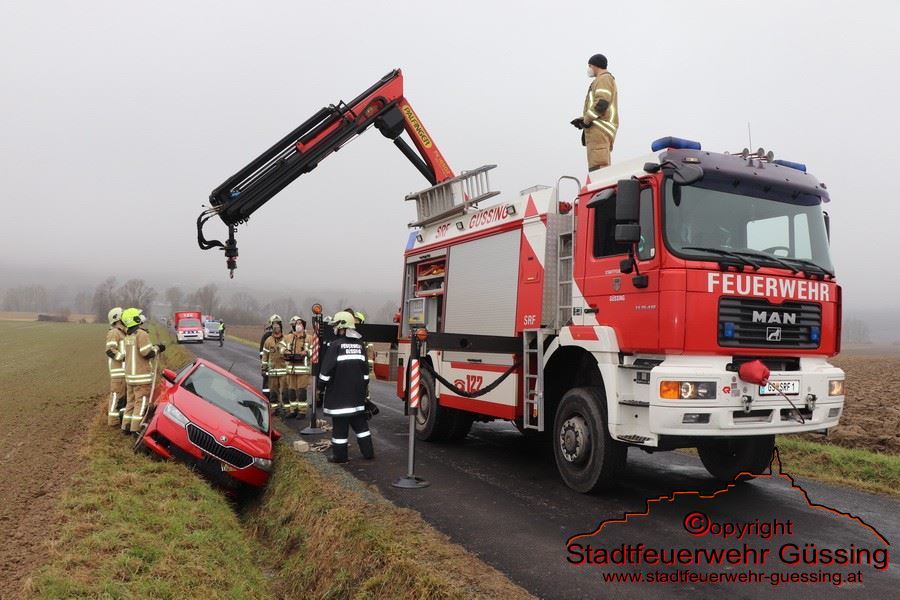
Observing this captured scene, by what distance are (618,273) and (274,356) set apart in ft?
26.0

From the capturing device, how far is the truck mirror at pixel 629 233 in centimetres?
549

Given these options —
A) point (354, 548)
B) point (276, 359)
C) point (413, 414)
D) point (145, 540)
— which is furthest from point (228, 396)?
point (276, 359)

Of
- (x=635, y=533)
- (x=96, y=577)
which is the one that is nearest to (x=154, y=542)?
(x=96, y=577)

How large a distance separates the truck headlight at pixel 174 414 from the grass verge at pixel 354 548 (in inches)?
Answer: 48.3

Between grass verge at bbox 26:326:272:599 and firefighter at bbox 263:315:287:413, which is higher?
firefighter at bbox 263:315:287:413

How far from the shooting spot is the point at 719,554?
4.66 meters

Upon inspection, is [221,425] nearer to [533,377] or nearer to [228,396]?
[228,396]

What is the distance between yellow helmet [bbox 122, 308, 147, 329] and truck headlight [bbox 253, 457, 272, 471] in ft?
9.14

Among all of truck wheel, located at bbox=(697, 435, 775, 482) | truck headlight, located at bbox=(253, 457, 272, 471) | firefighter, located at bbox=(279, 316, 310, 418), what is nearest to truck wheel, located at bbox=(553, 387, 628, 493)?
truck wheel, located at bbox=(697, 435, 775, 482)

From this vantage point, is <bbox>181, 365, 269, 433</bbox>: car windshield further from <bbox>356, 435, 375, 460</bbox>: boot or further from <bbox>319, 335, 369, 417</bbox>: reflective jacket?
<bbox>356, 435, 375, 460</bbox>: boot

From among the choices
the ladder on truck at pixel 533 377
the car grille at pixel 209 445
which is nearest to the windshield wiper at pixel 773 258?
the ladder on truck at pixel 533 377

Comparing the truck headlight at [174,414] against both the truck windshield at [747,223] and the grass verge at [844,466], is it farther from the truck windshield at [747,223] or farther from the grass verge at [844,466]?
the grass verge at [844,466]

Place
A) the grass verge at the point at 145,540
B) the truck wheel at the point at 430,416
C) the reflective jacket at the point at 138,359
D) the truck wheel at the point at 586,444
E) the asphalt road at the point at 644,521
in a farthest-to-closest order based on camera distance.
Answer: the truck wheel at the point at 430,416 < the reflective jacket at the point at 138,359 < the truck wheel at the point at 586,444 < the asphalt road at the point at 644,521 < the grass verge at the point at 145,540

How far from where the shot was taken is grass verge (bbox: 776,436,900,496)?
22.9 ft
